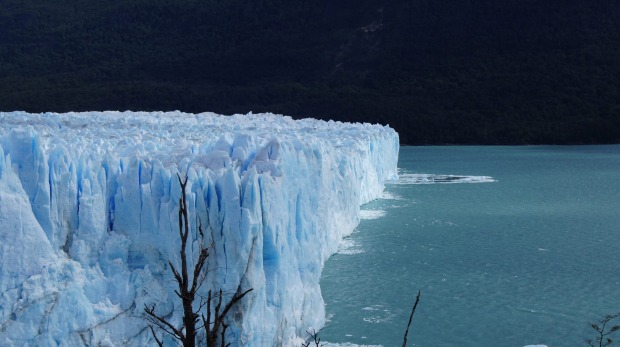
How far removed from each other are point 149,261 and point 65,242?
0.63 metres

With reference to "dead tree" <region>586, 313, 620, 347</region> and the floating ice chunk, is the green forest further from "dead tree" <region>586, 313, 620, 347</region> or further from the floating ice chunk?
"dead tree" <region>586, 313, 620, 347</region>

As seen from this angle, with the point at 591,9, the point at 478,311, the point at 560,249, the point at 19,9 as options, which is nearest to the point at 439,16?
the point at 591,9

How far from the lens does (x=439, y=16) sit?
133 ft

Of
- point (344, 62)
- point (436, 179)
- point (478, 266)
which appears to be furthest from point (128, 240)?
point (344, 62)

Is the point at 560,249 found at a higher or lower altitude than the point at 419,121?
lower

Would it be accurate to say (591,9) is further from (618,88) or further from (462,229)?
(462,229)

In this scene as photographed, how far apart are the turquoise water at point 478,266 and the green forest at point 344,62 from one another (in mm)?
16657

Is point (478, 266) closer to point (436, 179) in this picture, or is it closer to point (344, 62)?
point (436, 179)

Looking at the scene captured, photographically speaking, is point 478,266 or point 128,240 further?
point 478,266

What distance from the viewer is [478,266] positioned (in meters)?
9.60

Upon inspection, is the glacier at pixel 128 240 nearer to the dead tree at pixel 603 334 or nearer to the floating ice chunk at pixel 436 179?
the dead tree at pixel 603 334

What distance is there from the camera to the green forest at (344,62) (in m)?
34.2

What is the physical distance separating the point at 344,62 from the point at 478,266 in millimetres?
30611

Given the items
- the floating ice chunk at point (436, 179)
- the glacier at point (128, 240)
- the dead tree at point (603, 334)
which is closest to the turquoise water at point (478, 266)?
the dead tree at point (603, 334)
